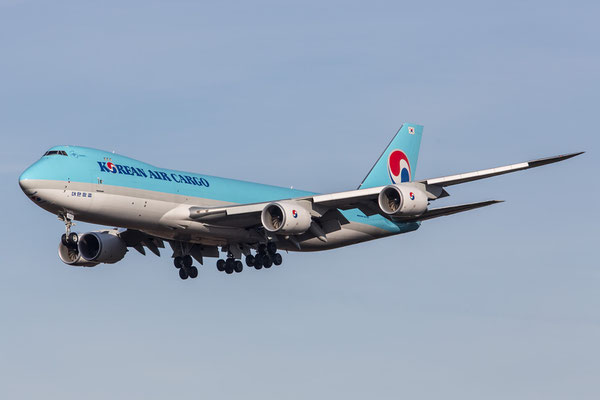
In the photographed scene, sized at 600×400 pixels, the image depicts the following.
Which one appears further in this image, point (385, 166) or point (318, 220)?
point (385, 166)

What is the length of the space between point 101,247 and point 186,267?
4.50 metres

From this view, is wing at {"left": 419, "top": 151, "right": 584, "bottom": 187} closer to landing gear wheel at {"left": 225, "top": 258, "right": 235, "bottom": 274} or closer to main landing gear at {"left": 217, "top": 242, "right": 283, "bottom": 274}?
main landing gear at {"left": 217, "top": 242, "right": 283, "bottom": 274}

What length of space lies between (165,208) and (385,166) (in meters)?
17.0

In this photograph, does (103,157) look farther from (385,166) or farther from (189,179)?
(385,166)

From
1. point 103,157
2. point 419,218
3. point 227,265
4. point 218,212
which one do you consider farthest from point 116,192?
point 419,218

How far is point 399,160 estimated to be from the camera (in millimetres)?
63781

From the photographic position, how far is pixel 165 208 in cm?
5031

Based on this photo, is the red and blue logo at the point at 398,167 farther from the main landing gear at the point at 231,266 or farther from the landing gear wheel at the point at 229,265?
the landing gear wheel at the point at 229,265

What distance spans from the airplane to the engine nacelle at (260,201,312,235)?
46mm

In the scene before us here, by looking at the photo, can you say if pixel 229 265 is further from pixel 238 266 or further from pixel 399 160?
pixel 399 160

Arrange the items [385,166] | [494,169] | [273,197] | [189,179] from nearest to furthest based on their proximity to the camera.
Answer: [494,169]
[189,179]
[273,197]
[385,166]

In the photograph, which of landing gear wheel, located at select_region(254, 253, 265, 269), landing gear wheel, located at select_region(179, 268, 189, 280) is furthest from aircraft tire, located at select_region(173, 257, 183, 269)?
landing gear wheel, located at select_region(254, 253, 265, 269)

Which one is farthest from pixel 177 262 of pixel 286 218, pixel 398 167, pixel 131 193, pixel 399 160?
pixel 399 160

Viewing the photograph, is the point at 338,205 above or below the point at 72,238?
above
